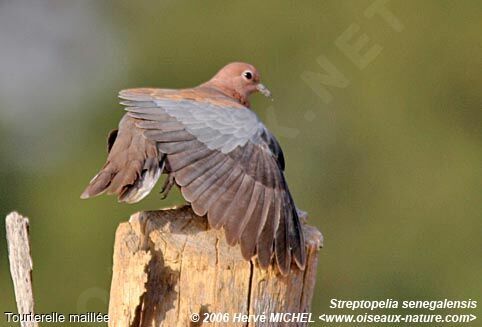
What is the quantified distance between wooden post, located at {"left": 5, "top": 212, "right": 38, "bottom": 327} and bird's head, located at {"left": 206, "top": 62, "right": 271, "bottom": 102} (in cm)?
269

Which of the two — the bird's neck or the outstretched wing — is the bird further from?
the bird's neck

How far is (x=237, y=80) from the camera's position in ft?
25.8

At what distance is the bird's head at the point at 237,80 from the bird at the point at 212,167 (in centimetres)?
91

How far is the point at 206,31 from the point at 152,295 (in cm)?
990

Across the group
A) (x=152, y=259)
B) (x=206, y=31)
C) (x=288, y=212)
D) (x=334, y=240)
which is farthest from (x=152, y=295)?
(x=206, y=31)

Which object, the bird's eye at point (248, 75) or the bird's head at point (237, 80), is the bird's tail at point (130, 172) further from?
the bird's eye at point (248, 75)

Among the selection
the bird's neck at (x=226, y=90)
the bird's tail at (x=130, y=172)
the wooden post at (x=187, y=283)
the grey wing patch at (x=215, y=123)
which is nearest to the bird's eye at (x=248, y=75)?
the bird's neck at (x=226, y=90)

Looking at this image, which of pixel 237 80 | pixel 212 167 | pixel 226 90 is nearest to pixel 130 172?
pixel 212 167

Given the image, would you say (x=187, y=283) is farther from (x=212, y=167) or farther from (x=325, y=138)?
(x=325, y=138)

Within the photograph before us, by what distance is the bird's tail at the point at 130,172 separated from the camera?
628 centimetres

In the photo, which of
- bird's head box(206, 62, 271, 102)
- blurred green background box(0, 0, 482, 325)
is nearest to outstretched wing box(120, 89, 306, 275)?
bird's head box(206, 62, 271, 102)

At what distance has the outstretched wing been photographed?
19.4 ft

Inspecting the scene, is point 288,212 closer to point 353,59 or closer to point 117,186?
point 117,186

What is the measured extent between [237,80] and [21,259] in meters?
2.88
